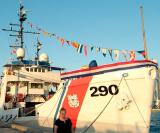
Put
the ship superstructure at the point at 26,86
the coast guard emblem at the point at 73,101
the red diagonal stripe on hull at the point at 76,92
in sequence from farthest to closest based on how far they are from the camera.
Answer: the ship superstructure at the point at 26,86
the coast guard emblem at the point at 73,101
the red diagonal stripe on hull at the point at 76,92

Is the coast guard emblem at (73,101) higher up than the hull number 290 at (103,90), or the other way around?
the hull number 290 at (103,90)

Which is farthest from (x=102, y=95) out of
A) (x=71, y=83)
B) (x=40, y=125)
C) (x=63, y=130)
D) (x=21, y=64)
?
(x=21, y=64)

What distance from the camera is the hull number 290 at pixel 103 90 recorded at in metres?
14.3

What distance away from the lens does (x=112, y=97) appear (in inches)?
563

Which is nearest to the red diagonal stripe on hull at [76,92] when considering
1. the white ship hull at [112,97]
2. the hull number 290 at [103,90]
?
the white ship hull at [112,97]

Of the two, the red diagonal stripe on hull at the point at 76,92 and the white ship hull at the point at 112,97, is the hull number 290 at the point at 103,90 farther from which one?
the red diagonal stripe on hull at the point at 76,92

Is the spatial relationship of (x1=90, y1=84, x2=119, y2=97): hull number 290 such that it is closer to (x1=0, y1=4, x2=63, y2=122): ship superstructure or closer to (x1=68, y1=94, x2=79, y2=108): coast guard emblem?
(x1=68, y1=94, x2=79, y2=108): coast guard emblem

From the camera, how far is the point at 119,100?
1418 centimetres

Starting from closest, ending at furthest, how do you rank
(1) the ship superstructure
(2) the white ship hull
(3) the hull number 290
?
(2) the white ship hull
(3) the hull number 290
(1) the ship superstructure

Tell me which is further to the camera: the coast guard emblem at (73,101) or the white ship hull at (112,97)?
the coast guard emblem at (73,101)

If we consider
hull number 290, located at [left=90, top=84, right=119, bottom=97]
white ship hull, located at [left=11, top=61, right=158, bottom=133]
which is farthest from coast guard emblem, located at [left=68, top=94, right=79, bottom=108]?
hull number 290, located at [left=90, top=84, right=119, bottom=97]

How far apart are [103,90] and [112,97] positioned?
1.76ft

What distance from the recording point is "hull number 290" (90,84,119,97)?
47.0 ft

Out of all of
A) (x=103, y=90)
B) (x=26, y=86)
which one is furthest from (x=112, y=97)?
(x=26, y=86)
